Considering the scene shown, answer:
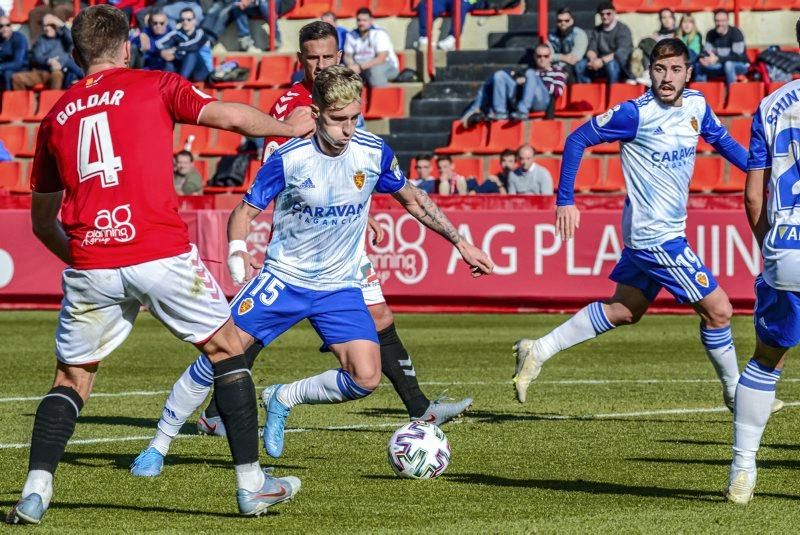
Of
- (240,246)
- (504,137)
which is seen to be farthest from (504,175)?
(240,246)

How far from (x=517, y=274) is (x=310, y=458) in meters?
9.96

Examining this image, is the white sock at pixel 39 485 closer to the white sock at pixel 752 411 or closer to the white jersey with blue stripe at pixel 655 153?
the white sock at pixel 752 411

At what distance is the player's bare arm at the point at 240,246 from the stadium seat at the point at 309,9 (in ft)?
60.4

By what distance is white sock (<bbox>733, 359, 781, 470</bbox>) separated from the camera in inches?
253

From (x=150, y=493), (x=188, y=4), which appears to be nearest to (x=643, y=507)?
(x=150, y=493)

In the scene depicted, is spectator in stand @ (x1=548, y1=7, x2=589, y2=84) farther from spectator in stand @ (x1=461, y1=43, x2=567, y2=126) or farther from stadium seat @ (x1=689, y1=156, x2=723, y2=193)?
stadium seat @ (x1=689, y1=156, x2=723, y2=193)

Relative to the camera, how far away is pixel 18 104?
2550 centimetres

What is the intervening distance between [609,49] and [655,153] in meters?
12.9

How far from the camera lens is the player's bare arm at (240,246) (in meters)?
6.73

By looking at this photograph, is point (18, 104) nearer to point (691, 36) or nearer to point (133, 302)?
point (691, 36)

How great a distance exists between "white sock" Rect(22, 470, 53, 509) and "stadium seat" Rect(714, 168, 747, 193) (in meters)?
15.7

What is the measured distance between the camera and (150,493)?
7.00 metres

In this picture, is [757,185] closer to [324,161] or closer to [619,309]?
[324,161]

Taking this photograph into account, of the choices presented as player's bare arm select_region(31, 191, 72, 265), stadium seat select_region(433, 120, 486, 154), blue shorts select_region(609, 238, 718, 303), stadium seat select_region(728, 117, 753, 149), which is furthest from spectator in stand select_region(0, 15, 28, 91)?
player's bare arm select_region(31, 191, 72, 265)
